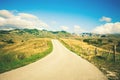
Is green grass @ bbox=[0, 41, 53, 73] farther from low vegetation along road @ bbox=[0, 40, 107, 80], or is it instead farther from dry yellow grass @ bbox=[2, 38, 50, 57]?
dry yellow grass @ bbox=[2, 38, 50, 57]

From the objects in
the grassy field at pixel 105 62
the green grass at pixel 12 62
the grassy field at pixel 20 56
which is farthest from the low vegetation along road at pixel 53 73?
the grassy field at pixel 20 56

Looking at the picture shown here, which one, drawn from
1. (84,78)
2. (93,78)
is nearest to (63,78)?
(84,78)

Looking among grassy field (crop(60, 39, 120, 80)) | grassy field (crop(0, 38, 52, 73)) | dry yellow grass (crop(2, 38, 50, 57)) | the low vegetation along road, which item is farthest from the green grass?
grassy field (crop(60, 39, 120, 80))

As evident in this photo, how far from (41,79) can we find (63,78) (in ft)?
4.66

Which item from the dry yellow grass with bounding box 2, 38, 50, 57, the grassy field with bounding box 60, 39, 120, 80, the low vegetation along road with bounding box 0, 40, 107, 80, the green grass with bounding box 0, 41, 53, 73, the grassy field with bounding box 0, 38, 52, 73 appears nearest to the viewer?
the low vegetation along road with bounding box 0, 40, 107, 80

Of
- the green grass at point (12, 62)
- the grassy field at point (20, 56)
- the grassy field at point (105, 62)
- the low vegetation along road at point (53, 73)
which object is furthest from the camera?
the grassy field at point (20, 56)

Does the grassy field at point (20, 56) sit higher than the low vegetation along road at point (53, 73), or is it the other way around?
the low vegetation along road at point (53, 73)

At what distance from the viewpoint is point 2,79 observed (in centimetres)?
835

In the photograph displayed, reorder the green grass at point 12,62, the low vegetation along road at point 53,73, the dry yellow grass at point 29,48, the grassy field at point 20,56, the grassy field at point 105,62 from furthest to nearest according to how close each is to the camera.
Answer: the dry yellow grass at point 29,48, the grassy field at point 20,56, the green grass at point 12,62, the grassy field at point 105,62, the low vegetation along road at point 53,73

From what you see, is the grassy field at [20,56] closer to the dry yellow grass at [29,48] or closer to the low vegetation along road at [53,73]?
the dry yellow grass at [29,48]

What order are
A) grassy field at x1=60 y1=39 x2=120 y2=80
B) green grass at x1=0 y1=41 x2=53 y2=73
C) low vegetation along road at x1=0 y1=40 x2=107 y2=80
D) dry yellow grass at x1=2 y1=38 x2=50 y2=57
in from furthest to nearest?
dry yellow grass at x1=2 y1=38 x2=50 y2=57
green grass at x1=0 y1=41 x2=53 y2=73
grassy field at x1=60 y1=39 x2=120 y2=80
low vegetation along road at x1=0 y1=40 x2=107 y2=80

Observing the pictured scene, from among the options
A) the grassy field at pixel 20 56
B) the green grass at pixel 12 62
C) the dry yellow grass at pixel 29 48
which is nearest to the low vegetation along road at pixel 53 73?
the green grass at pixel 12 62

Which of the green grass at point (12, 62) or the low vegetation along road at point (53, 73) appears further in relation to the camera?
the green grass at point (12, 62)

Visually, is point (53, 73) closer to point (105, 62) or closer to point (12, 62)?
point (12, 62)
